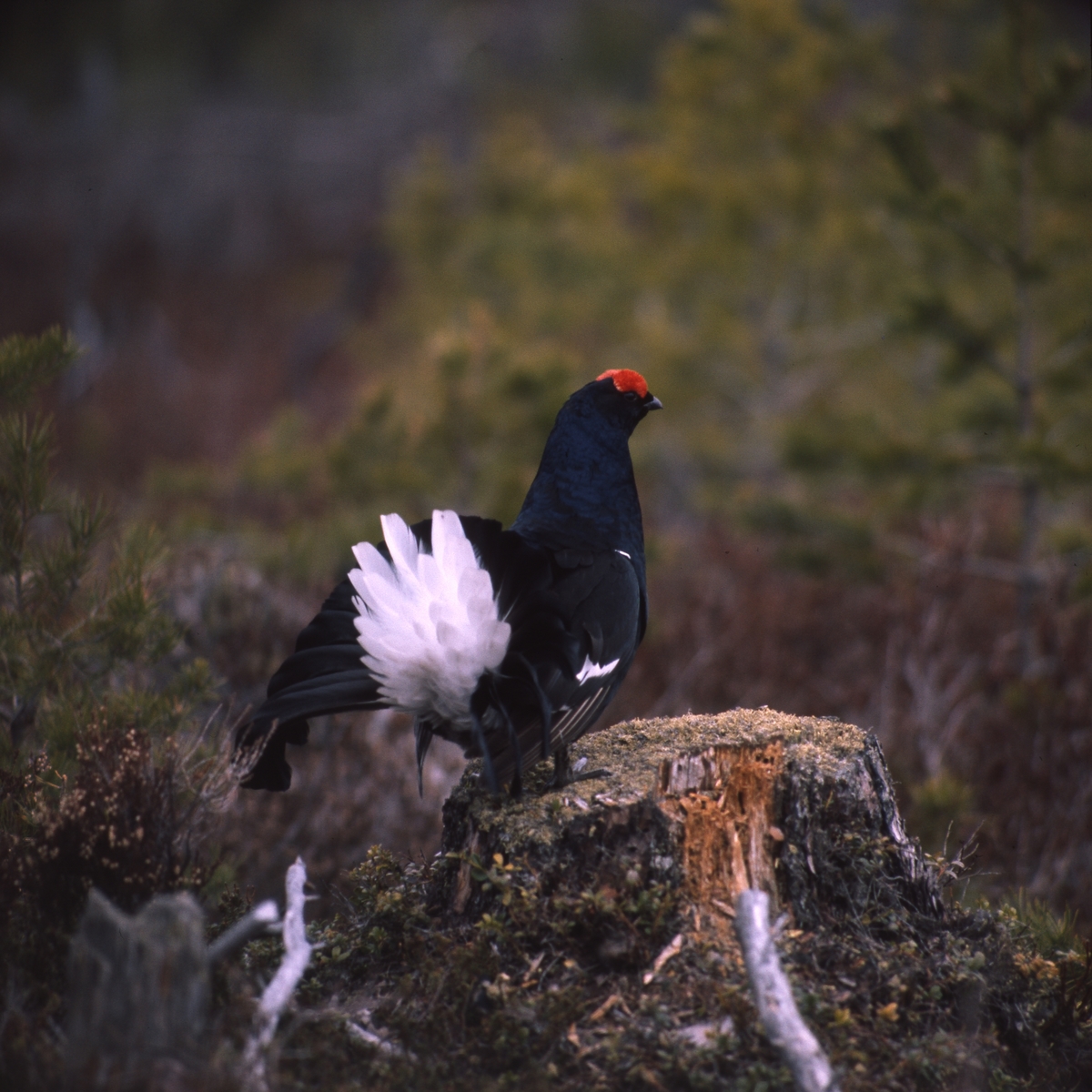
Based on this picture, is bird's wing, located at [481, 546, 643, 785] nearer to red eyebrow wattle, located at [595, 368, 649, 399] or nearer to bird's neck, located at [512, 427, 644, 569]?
bird's neck, located at [512, 427, 644, 569]

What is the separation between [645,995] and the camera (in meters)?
2.39

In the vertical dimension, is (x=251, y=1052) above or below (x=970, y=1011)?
above

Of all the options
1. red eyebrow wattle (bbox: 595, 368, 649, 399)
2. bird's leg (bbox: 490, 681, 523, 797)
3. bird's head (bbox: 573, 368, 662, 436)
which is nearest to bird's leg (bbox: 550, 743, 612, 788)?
bird's leg (bbox: 490, 681, 523, 797)

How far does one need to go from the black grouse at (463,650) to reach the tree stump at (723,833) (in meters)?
0.17

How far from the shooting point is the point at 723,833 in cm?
262

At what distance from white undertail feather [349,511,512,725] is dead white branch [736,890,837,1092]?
862 millimetres

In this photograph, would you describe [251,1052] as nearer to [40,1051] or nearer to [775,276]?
[40,1051]

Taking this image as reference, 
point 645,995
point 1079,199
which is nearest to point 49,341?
point 645,995

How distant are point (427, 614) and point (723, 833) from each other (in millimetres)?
979

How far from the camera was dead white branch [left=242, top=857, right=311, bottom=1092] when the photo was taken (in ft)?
6.66

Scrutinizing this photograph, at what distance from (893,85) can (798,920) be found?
11.2 m

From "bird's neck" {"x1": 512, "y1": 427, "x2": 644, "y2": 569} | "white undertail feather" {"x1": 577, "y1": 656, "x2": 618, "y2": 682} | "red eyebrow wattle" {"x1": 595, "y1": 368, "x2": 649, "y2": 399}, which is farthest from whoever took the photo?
"red eyebrow wattle" {"x1": 595, "y1": 368, "x2": 649, "y2": 399}

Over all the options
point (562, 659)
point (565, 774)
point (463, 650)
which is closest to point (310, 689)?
point (463, 650)

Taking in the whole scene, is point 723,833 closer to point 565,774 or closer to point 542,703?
point 565,774
